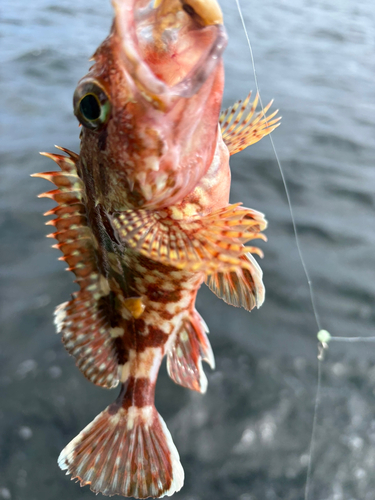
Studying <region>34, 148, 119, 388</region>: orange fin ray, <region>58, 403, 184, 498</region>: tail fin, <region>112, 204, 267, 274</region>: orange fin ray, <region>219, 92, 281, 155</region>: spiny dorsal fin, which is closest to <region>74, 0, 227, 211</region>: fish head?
<region>112, 204, 267, 274</region>: orange fin ray

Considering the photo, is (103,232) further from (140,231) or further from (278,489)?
(278,489)

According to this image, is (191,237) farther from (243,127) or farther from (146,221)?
(243,127)

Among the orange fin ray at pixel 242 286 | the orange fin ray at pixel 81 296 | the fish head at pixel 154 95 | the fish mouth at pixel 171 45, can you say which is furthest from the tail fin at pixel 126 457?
the fish mouth at pixel 171 45

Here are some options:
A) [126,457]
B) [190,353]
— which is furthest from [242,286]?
[126,457]

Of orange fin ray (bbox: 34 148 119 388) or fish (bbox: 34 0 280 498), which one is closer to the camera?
fish (bbox: 34 0 280 498)

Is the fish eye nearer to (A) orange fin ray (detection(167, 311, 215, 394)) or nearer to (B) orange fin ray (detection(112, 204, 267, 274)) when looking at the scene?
(B) orange fin ray (detection(112, 204, 267, 274))

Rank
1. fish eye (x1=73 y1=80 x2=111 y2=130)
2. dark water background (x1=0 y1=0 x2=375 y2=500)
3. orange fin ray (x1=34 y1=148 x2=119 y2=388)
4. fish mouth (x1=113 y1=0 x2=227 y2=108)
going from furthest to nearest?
dark water background (x1=0 y1=0 x2=375 y2=500), orange fin ray (x1=34 y1=148 x2=119 y2=388), fish eye (x1=73 y1=80 x2=111 y2=130), fish mouth (x1=113 y1=0 x2=227 y2=108)
